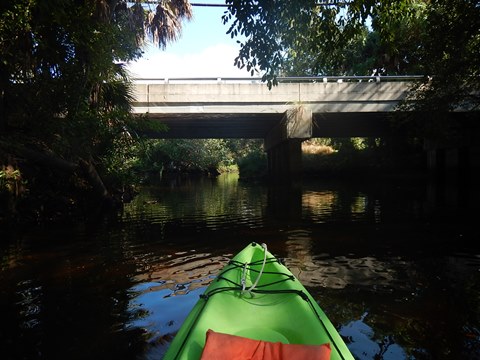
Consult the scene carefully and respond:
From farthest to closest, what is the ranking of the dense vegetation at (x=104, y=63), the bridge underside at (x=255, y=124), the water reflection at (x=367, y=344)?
the bridge underside at (x=255, y=124), the dense vegetation at (x=104, y=63), the water reflection at (x=367, y=344)

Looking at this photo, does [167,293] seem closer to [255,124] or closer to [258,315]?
[258,315]

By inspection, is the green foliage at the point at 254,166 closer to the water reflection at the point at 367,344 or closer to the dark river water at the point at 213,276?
the dark river water at the point at 213,276

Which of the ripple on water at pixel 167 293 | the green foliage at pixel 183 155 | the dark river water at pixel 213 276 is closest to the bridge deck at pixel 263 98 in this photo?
the dark river water at pixel 213 276

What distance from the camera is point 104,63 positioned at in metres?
10.4

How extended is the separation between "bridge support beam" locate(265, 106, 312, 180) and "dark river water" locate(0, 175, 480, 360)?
9.35 metres

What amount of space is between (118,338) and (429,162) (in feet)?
86.5

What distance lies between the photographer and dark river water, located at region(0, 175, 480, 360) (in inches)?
151

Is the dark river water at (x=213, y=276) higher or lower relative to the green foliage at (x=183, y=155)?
lower

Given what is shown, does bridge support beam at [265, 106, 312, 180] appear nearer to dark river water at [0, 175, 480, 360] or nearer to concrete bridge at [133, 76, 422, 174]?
concrete bridge at [133, 76, 422, 174]

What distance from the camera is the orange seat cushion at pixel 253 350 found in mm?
2488

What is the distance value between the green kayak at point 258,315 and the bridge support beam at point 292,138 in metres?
16.6

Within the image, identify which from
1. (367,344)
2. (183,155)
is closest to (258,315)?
(367,344)

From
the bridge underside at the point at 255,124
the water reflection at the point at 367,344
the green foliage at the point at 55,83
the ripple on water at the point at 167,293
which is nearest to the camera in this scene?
the water reflection at the point at 367,344

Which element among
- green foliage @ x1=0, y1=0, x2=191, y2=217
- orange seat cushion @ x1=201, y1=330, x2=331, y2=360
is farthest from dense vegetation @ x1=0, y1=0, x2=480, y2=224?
orange seat cushion @ x1=201, y1=330, x2=331, y2=360
